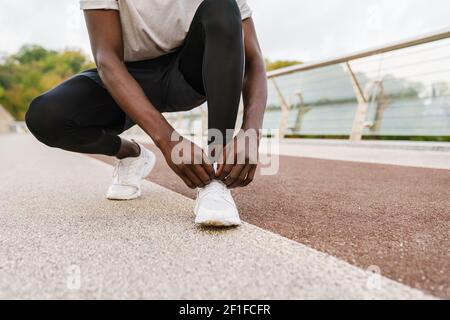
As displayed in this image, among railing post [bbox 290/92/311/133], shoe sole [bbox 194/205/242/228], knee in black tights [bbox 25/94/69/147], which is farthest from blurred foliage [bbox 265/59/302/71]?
shoe sole [bbox 194/205/242/228]

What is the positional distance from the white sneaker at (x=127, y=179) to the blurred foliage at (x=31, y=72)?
118 feet

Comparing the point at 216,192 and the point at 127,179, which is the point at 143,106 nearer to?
the point at 216,192

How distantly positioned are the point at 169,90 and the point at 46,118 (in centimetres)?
45

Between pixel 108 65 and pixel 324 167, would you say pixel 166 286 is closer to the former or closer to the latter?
pixel 108 65

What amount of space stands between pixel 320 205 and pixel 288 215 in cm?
22

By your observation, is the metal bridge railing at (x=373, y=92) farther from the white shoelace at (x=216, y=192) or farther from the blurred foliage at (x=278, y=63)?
the blurred foliage at (x=278, y=63)

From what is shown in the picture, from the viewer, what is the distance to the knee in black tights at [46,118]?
126 centimetres

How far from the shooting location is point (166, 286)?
2.07 ft

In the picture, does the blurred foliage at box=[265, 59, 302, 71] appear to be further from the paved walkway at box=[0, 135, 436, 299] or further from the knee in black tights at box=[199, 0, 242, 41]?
the paved walkway at box=[0, 135, 436, 299]

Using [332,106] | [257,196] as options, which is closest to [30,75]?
[332,106]

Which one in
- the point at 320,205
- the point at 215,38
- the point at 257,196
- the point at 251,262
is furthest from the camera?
the point at 257,196

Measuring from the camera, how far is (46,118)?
4.17ft

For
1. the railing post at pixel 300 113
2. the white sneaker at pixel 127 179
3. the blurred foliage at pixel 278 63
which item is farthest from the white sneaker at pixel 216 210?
the blurred foliage at pixel 278 63

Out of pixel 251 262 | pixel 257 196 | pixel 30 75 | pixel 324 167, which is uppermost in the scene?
pixel 30 75
